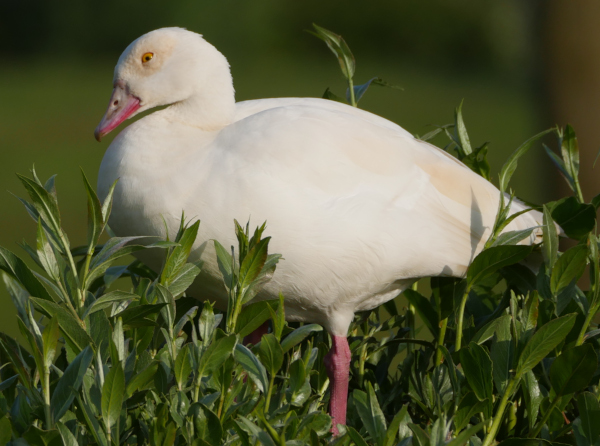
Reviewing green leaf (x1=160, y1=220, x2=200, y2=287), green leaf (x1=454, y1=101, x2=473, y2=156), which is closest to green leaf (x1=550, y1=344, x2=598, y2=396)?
green leaf (x1=160, y1=220, x2=200, y2=287)

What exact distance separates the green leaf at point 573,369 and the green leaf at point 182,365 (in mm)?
493

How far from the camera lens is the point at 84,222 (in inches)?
277

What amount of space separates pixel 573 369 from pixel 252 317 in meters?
0.45

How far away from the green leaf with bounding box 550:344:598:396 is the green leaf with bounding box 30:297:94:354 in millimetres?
622

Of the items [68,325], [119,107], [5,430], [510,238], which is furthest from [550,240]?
[119,107]

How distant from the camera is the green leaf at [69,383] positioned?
Result: 3.25 ft

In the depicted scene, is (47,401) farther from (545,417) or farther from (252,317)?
(545,417)

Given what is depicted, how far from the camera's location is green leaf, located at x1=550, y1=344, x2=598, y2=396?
110 centimetres

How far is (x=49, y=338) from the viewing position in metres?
0.98

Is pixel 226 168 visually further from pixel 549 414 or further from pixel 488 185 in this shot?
Answer: pixel 549 414

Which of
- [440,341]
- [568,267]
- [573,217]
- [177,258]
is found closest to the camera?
[177,258]

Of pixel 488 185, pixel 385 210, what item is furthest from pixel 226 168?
pixel 488 185

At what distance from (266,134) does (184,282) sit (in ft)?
1.64

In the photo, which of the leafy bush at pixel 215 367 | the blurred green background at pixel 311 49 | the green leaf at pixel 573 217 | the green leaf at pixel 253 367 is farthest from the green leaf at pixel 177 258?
the blurred green background at pixel 311 49
